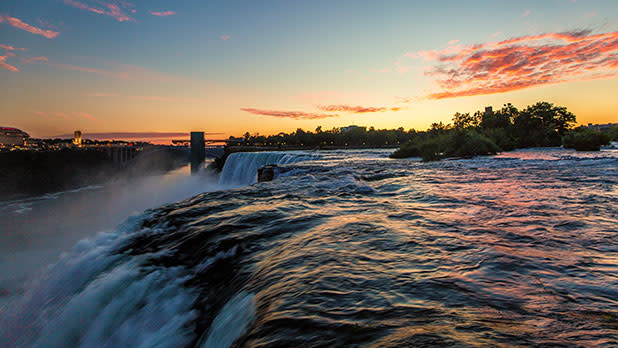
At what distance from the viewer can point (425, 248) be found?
143 inches

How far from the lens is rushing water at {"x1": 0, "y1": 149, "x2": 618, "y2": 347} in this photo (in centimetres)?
195

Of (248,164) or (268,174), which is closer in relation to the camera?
(268,174)

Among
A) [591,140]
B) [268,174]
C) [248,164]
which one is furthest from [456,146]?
[248,164]

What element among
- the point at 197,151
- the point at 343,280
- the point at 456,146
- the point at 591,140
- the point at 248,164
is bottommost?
the point at 248,164

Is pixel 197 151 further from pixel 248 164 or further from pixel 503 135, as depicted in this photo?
pixel 503 135

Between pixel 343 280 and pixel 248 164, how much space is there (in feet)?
104

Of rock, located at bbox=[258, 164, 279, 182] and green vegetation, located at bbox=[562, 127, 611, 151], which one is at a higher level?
green vegetation, located at bbox=[562, 127, 611, 151]

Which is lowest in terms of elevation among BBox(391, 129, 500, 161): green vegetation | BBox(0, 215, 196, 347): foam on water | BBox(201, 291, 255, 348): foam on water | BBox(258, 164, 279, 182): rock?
BBox(0, 215, 196, 347): foam on water

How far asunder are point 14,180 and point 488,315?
7480 centimetres

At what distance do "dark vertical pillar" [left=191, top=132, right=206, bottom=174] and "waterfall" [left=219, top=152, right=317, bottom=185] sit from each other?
78.1ft

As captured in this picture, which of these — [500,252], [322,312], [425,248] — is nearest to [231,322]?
[322,312]

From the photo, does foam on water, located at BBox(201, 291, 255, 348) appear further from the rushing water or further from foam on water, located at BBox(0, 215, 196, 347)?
foam on water, located at BBox(0, 215, 196, 347)

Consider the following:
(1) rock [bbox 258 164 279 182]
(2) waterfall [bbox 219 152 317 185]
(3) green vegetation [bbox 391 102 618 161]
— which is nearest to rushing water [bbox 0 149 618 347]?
(1) rock [bbox 258 164 279 182]

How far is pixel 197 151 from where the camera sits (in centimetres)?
5900
